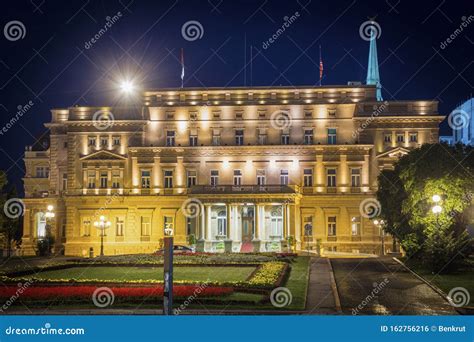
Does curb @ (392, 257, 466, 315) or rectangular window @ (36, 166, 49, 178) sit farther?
rectangular window @ (36, 166, 49, 178)

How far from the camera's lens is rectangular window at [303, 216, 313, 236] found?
223 ft

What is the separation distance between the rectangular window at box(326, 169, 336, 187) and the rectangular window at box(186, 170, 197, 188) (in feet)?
42.3

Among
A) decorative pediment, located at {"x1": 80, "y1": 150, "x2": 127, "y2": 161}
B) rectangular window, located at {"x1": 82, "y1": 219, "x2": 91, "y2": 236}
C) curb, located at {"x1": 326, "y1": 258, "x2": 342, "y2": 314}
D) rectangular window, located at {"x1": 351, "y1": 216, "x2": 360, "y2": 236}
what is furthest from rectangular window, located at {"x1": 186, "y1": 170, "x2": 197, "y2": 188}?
curb, located at {"x1": 326, "y1": 258, "x2": 342, "y2": 314}

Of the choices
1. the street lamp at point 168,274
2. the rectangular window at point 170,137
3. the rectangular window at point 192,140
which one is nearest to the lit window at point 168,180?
the rectangular window at point 170,137

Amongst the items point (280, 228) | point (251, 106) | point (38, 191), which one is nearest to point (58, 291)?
point (280, 228)

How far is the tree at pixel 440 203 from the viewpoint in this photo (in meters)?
38.6

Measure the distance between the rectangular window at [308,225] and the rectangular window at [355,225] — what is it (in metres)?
3.92

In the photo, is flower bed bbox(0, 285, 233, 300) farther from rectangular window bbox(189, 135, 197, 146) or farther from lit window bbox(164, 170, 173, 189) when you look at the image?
rectangular window bbox(189, 135, 197, 146)

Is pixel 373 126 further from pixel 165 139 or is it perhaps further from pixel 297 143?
pixel 165 139

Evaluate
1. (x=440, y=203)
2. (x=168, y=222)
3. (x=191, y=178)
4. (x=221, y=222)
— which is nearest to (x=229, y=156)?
(x=191, y=178)

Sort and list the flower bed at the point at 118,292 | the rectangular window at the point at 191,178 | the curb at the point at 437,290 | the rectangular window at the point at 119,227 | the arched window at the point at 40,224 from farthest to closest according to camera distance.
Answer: the arched window at the point at 40,224 < the rectangular window at the point at 191,178 < the rectangular window at the point at 119,227 < the flower bed at the point at 118,292 < the curb at the point at 437,290

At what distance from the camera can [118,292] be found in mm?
26312

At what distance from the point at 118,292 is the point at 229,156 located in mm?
43135

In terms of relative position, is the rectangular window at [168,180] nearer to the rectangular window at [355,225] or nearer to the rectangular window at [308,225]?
the rectangular window at [308,225]
